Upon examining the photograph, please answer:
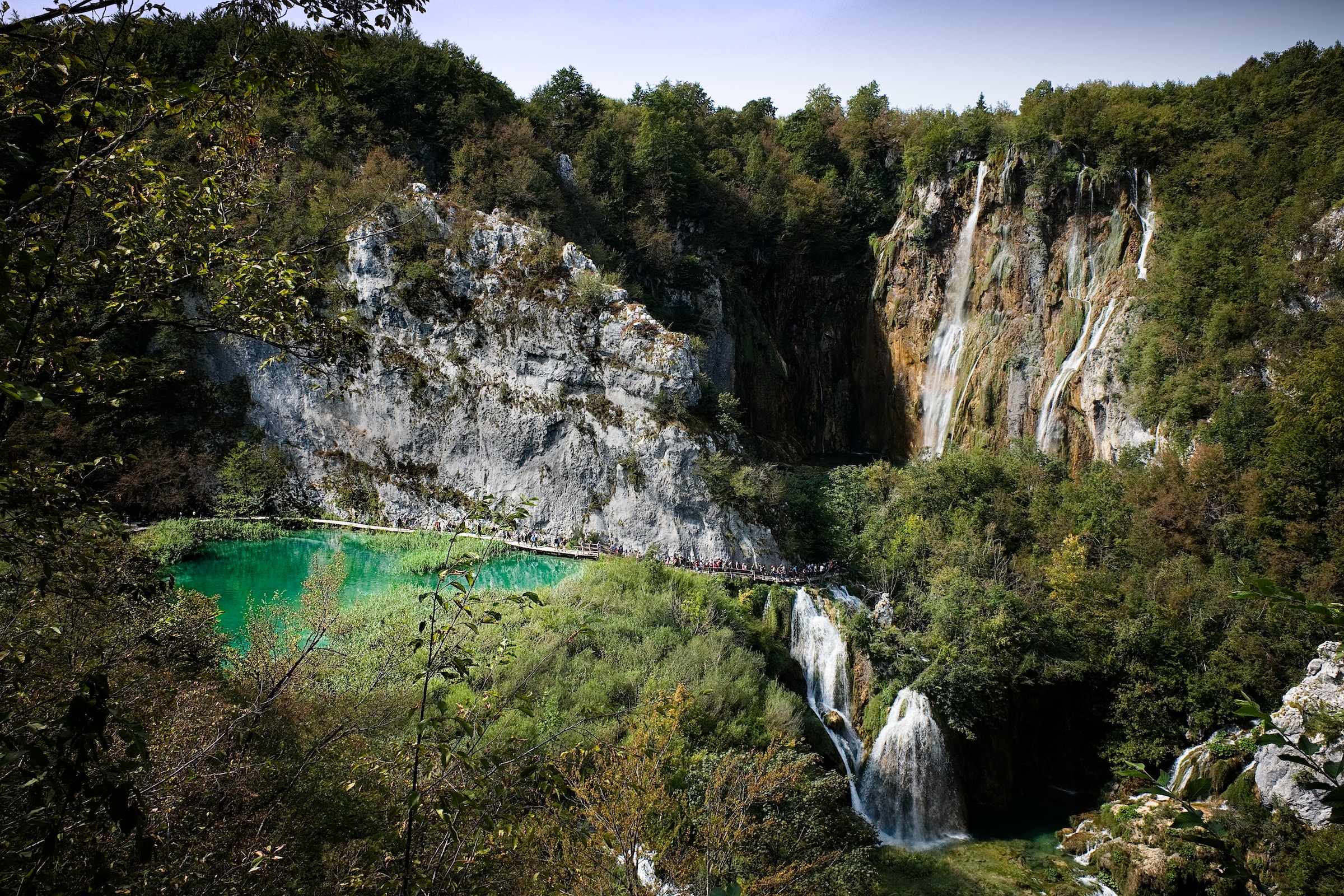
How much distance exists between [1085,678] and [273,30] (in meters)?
19.0

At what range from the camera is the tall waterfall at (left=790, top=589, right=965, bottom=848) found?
47.2ft

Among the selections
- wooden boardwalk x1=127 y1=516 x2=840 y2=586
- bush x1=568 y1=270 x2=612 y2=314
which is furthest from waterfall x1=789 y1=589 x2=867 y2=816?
bush x1=568 y1=270 x2=612 y2=314

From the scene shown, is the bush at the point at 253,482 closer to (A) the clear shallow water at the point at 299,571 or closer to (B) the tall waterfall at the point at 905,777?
(A) the clear shallow water at the point at 299,571

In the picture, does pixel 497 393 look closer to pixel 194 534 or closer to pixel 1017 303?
pixel 194 534

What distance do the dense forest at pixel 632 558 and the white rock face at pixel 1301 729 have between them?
1.93 feet

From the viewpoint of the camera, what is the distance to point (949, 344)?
30.2 m

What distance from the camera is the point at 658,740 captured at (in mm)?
7875

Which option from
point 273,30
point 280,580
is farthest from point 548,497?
point 273,30

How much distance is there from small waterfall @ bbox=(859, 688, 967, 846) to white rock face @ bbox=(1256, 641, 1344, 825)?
16.9ft

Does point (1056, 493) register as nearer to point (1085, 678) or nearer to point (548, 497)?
point (1085, 678)

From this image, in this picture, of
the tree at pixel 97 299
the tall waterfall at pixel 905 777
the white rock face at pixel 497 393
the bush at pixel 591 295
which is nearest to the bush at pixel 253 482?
the white rock face at pixel 497 393

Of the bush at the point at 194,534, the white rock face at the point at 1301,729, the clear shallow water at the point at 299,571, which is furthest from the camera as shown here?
the bush at the point at 194,534

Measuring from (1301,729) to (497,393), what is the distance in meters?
22.9

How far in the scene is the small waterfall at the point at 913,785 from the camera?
565 inches
